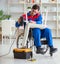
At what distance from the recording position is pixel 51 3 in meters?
8.68

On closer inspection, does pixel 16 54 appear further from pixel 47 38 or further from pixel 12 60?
pixel 47 38

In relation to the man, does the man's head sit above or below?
above

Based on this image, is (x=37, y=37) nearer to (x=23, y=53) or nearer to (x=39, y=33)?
(x=39, y=33)

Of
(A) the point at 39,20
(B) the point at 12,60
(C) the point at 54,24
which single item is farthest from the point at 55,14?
(B) the point at 12,60

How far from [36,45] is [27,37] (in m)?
0.22

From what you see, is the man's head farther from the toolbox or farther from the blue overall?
the toolbox

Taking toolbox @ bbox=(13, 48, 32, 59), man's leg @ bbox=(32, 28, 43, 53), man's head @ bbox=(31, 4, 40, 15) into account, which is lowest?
toolbox @ bbox=(13, 48, 32, 59)

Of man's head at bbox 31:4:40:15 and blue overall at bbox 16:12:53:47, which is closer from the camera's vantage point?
blue overall at bbox 16:12:53:47

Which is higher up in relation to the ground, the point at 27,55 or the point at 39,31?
the point at 39,31

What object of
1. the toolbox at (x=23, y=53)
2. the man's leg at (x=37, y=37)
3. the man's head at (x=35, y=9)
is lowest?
the toolbox at (x=23, y=53)

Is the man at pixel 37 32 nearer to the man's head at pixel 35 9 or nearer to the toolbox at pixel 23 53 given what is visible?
the man's head at pixel 35 9

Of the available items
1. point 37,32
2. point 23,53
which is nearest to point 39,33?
point 37,32

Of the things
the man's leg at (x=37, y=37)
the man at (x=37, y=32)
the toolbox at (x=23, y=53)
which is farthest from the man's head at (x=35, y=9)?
the toolbox at (x=23, y=53)

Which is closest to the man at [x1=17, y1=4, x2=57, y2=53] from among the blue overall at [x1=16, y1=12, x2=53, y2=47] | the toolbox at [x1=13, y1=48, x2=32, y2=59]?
the blue overall at [x1=16, y1=12, x2=53, y2=47]
